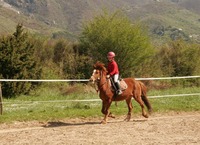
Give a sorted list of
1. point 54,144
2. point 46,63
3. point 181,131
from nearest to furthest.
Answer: point 54,144
point 181,131
point 46,63

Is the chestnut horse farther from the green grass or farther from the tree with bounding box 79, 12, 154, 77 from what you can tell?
the tree with bounding box 79, 12, 154, 77

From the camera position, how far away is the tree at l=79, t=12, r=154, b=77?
33.2 meters

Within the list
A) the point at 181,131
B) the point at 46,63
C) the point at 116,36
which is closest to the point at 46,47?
the point at 46,63

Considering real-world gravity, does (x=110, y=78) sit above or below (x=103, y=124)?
above

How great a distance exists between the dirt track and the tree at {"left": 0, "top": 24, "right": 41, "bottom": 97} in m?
10.0

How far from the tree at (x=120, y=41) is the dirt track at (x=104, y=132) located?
1988 centimetres

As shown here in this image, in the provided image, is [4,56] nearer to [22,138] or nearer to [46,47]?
[46,47]

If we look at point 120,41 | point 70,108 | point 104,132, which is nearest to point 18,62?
point 70,108

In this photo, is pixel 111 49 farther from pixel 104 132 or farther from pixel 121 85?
pixel 104 132

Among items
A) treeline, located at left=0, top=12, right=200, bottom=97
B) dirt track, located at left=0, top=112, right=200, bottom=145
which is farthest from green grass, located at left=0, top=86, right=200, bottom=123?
treeline, located at left=0, top=12, right=200, bottom=97

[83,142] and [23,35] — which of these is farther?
[23,35]

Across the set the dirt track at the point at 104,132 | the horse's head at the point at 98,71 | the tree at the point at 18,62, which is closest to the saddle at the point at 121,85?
the horse's head at the point at 98,71

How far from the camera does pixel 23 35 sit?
25594 millimetres

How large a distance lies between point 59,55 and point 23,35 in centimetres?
1021
